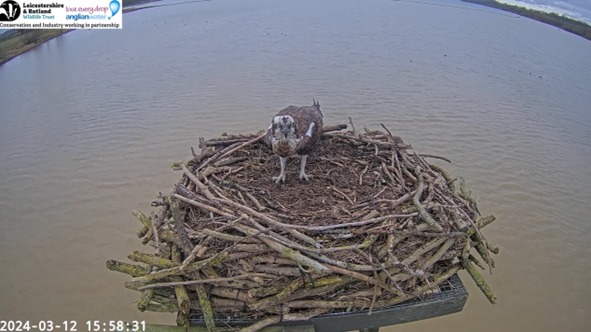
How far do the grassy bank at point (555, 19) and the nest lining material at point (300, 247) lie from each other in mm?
17758

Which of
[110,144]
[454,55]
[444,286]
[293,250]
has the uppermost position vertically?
[454,55]

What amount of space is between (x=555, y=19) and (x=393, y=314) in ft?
68.9

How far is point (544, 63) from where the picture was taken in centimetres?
1340

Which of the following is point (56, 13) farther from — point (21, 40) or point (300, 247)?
point (300, 247)

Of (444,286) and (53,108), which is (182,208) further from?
(53,108)

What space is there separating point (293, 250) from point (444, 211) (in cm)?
122

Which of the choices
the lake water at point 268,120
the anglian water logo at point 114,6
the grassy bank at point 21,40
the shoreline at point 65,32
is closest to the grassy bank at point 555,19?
the shoreline at point 65,32

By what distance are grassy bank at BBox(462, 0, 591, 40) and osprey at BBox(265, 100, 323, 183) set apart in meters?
17.6

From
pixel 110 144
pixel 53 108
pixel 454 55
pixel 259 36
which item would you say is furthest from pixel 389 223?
pixel 259 36

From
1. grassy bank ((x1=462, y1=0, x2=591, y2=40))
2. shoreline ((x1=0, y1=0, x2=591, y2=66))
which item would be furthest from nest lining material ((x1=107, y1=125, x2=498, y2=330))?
grassy bank ((x1=462, y1=0, x2=591, y2=40))

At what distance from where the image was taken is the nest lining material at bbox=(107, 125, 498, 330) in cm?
258

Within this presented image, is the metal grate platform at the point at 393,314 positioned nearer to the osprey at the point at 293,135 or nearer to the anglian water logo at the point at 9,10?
the osprey at the point at 293,135

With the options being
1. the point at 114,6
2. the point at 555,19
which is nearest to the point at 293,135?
the point at 114,6

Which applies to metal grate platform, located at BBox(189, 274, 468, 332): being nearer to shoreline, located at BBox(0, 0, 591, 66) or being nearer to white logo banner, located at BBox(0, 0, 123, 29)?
white logo banner, located at BBox(0, 0, 123, 29)
